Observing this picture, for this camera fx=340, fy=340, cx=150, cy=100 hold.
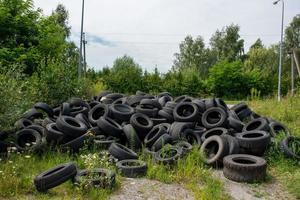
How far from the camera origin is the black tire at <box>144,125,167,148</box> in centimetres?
915

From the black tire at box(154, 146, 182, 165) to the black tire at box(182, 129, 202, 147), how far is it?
4.20 feet

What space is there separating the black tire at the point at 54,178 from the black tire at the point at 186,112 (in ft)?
16.1

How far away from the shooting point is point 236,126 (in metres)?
10.3

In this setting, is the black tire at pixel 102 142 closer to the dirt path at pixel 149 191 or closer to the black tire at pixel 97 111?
the black tire at pixel 97 111

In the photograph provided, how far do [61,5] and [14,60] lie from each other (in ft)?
139

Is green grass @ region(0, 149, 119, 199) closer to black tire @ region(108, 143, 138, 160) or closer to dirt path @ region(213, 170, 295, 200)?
black tire @ region(108, 143, 138, 160)

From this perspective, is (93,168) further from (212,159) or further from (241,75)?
(241,75)

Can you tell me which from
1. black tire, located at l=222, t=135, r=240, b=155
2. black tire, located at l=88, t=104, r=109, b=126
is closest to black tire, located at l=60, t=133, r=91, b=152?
black tire, located at l=88, t=104, r=109, b=126

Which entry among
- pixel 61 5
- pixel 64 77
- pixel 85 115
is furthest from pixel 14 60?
pixel 61 5

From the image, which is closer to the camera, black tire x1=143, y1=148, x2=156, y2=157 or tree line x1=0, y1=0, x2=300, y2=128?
black tire x1=143, y1=148, x2=156, y2=157

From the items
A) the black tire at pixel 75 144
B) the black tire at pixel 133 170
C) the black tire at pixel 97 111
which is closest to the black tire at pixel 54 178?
the black tire at pixel 133 170

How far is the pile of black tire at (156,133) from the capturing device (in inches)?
315

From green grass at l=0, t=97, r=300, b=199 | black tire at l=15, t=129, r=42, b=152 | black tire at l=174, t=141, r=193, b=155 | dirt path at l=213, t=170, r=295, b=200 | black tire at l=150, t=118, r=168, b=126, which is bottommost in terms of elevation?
dirt path at l=213, t=170, r=295, b=200

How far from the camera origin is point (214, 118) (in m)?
10.9
